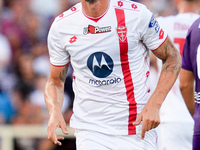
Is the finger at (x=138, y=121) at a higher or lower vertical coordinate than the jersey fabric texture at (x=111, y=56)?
lower

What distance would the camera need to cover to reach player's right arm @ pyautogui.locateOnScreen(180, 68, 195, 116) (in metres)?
4.88

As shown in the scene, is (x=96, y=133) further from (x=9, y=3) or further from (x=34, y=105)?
(x=9, y=3)

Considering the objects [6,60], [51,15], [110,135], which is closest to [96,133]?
[110,135]

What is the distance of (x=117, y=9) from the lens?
4.34 metres

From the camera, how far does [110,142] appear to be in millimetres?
4324

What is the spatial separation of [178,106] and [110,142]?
1662 mm

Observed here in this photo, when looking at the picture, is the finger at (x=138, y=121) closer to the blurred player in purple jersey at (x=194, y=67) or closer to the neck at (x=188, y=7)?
the blurred player in purple jersey at (x=194, y=67)

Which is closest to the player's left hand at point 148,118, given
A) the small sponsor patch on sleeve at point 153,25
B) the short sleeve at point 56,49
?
the small sponsor patch on sleeve at point 153,25

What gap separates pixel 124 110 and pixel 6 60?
605 cm

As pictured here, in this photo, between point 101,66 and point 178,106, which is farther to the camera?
point 178,106

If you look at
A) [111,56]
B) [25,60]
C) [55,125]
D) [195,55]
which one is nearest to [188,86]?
[195,55]

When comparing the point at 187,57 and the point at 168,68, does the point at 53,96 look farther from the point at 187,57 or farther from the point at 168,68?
the point at 187,57

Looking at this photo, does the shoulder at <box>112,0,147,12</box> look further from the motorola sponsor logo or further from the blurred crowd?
the blurred crowd

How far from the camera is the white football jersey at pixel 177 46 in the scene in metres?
5.67
